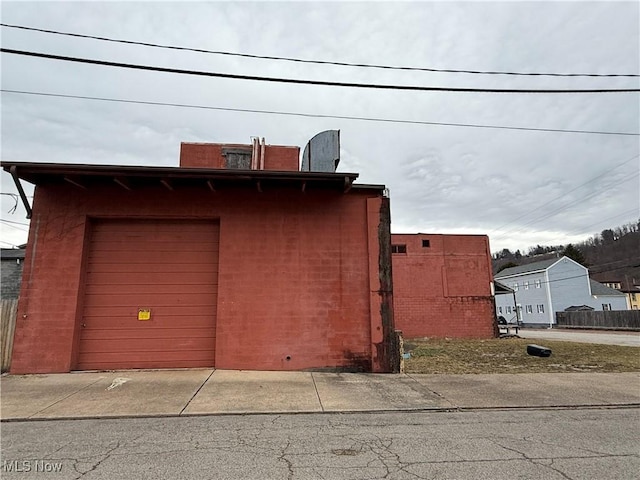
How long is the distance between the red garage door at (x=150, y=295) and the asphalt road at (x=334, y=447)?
3452 mm

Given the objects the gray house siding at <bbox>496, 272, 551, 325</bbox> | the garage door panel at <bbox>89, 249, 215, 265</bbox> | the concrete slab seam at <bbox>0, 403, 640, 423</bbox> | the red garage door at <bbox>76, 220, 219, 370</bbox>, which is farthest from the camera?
the gray house siding at <bbox>496, 272, 551, 325</bbox>

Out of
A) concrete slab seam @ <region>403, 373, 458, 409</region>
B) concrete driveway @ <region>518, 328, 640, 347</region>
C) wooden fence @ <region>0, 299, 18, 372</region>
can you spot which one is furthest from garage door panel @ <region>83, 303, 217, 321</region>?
concrete driveway @ <region>518, 328, 640, 347</region>

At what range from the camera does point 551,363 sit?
1121 cm

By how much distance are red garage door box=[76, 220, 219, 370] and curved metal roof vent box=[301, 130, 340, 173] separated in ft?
11.6

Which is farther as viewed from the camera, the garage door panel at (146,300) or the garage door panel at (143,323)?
the garage door panel at (146,300)

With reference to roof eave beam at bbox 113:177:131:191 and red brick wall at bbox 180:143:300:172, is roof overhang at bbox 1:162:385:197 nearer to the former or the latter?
roof eave beam at bbox 113:177:131:191

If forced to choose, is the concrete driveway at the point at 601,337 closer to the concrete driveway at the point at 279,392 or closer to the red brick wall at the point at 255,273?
the concrete driveway at the point at 279,392

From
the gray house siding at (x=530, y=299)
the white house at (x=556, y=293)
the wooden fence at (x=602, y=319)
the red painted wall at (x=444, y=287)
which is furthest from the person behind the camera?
the gray house siding at (x=530, y=299)

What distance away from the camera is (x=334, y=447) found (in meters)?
4.45

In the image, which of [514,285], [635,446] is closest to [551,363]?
[635,446]

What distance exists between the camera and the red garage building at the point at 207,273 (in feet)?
28.6

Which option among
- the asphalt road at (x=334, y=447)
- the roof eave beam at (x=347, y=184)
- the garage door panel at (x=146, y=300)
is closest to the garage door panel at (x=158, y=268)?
the garage door panel at (x=146, y=300)

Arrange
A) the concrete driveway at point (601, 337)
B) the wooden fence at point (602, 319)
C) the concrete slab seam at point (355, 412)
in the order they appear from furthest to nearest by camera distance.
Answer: the wooden fence at point (602, 319) → the concrete driveway at point (601, 337) → the concrete slab seam at point (355, 412)

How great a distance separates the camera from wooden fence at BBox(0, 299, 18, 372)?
28.0 ft
